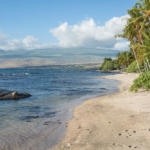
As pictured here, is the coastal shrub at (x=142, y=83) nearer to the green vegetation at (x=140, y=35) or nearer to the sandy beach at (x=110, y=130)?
the green vegetation at (x=140, y=35)

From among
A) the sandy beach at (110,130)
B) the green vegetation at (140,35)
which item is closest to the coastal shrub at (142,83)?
the green vegetation at (140,35)

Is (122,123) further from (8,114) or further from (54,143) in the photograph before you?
(8,114)

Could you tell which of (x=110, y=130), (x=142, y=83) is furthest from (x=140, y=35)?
(x=110, y=130)

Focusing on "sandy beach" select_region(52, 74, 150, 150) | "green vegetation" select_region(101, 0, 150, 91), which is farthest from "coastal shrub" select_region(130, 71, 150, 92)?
"sandy beach" select_region(52, 74, 150, 150)

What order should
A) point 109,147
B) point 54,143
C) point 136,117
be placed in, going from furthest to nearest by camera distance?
1. point 136,117
2. point 54,143
3. point 109,147

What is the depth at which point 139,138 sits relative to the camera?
12.3 meters

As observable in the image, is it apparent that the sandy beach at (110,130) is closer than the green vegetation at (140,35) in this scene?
Yes

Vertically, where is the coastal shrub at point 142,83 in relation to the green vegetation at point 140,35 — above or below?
below

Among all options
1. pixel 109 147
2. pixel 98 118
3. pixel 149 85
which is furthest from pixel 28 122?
pixel 149 85

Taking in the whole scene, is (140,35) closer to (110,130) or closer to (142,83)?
(142,83)

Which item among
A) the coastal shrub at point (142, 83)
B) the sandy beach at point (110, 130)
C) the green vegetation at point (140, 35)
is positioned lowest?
the sandy beach at point (110, 130)

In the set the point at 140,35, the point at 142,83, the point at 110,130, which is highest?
the point at 140,35

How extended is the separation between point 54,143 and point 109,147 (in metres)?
3.20

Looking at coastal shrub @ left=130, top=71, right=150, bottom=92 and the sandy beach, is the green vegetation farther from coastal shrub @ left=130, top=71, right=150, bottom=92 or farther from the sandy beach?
the sandy beach
